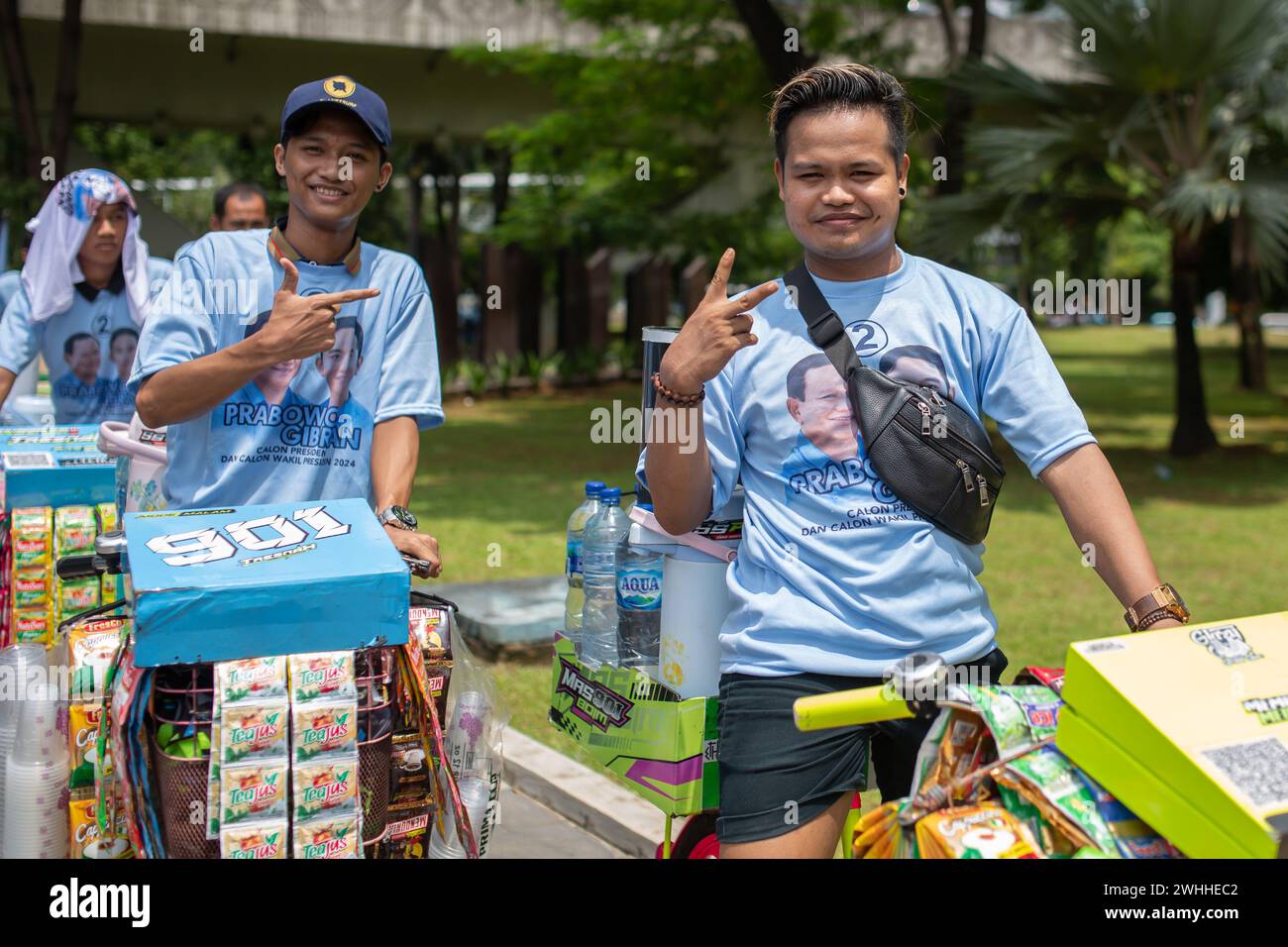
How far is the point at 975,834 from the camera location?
1.88 meters

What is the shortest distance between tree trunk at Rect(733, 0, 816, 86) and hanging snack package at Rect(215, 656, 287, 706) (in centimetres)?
1232

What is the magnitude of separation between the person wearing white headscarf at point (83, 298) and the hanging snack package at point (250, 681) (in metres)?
3.38

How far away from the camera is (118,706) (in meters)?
2.35

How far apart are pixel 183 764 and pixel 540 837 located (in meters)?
2.54

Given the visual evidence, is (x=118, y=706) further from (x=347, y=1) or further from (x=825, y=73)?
(x=347, y=1)

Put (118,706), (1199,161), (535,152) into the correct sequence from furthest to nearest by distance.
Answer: (535,152), (1199,161), (118,706)

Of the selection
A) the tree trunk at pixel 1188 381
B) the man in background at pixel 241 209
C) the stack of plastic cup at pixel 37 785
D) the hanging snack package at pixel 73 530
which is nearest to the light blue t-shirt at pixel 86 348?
the hanging snack package at pixel 73 530

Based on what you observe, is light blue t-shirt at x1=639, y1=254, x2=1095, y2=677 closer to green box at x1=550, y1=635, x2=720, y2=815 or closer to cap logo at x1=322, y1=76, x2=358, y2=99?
green box at x1=550, y1=635, x2=720, y2=815

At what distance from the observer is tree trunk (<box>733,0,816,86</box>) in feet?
45.1

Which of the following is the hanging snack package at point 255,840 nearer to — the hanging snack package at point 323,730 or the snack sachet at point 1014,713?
the hanging snack package at point 323,730

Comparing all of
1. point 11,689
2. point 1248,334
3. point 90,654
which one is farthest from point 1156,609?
point 1248,334

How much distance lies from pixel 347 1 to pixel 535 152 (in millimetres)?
4129

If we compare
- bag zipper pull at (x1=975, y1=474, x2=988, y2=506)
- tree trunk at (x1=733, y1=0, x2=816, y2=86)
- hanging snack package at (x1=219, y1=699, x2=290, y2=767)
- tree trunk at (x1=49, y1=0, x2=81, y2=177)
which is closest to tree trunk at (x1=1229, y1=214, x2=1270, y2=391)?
tree trunk at (x1=733, y1=0, x2=816, y2=86)
